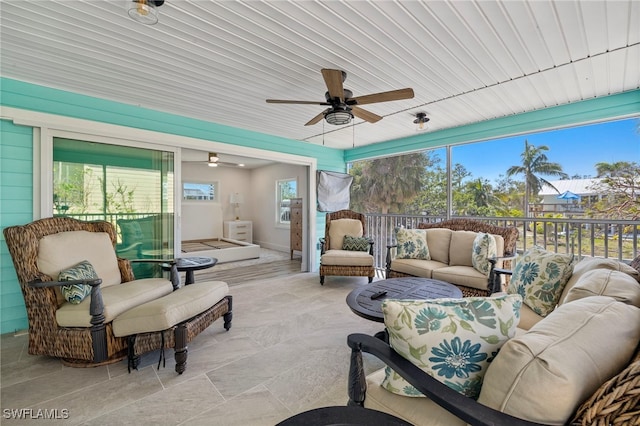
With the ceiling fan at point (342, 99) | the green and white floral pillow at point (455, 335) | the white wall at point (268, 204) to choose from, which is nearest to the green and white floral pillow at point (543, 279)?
the green and white floral pillow at point (455, 335)

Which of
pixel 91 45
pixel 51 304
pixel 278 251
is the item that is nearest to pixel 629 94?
pixel 91 45

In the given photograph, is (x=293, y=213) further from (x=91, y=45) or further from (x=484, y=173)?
(x=91, y=45)

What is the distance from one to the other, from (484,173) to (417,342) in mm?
5392

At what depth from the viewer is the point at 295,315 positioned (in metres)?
3.38

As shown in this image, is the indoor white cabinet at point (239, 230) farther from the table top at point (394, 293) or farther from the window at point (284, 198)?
the table top at point (394, 293)

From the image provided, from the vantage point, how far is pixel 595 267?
184 centimetres

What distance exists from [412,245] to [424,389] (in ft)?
11.2

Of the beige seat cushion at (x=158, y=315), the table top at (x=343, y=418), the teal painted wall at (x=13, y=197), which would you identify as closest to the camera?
the table top at (x=343, y=418)

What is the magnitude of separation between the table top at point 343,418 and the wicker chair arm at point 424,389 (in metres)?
0.13

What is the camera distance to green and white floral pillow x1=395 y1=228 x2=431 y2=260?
13.5ft

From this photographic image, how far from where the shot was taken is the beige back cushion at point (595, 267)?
158 centimetres

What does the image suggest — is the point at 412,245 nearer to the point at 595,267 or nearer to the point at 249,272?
the point at 595,267

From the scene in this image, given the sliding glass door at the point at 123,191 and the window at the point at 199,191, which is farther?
the window at the point at 199,191

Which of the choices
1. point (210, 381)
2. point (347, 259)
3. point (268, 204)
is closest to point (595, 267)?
point (210, 381)
